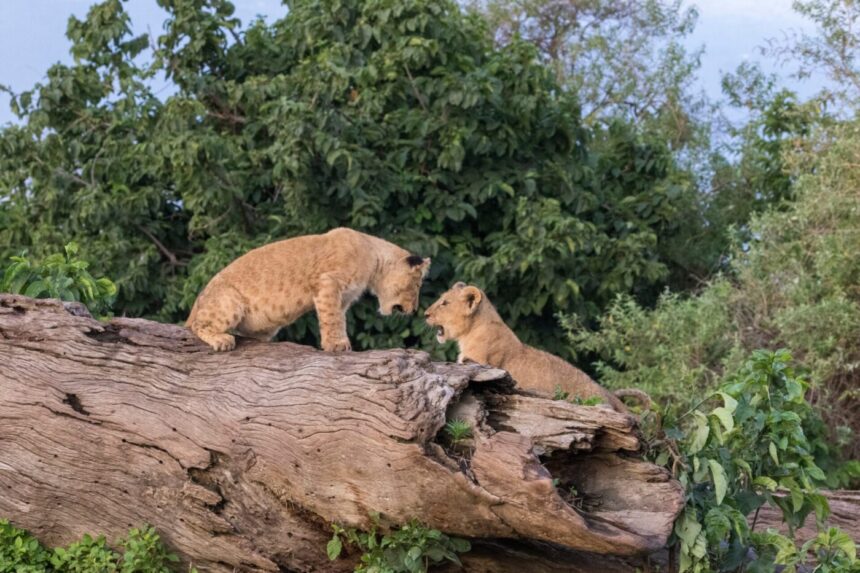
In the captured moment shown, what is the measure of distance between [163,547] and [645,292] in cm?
938

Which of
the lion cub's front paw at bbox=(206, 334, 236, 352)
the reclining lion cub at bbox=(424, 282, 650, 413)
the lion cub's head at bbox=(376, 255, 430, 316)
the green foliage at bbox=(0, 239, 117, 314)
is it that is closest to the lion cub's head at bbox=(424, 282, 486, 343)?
the reclining lion cub at bbox=(424, 282, 650, 413)

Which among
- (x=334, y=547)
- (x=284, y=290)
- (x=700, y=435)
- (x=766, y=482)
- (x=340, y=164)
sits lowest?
(x=334, y=547)

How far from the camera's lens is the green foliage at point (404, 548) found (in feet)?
21.1

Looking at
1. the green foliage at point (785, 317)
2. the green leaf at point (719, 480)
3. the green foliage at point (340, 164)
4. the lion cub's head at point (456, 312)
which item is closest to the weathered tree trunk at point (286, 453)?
the green leaf at point (719, 480)

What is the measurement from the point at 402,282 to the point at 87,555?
9.47 ft

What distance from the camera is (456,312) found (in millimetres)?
9242

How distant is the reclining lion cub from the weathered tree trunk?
1.86 m

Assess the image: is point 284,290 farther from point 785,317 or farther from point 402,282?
point 785,317

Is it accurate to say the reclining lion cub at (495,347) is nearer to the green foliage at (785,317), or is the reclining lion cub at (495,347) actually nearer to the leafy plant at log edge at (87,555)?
the leafy plant at log edge at (87,555)

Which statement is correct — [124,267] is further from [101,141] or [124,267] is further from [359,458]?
[359,458]

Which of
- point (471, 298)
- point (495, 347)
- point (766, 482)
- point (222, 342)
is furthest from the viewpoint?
point (471, 298)

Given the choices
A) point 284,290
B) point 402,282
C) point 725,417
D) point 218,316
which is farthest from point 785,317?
point 218,316

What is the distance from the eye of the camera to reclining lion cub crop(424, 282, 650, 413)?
28.6 feet

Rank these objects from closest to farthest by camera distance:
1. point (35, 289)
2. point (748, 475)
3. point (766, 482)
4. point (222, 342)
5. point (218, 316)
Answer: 1. point (766, 482)
2. point (748, 475)
3. point (222, 342)
4. point (218, 316)
5. point (35, 289)
